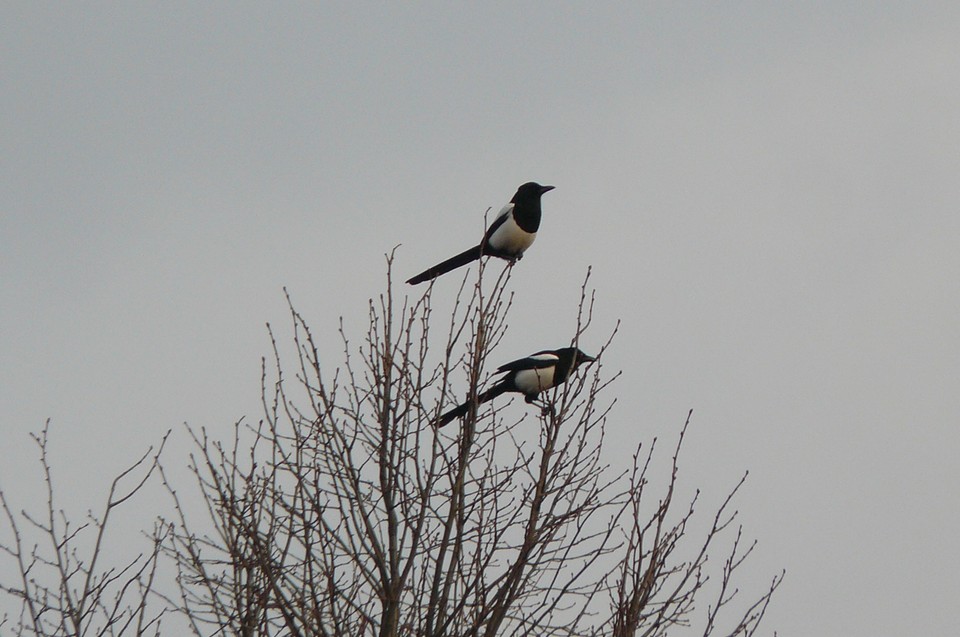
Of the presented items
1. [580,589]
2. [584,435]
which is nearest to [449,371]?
[584,435]

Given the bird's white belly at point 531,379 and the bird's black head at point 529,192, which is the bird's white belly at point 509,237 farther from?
the bird's white belly at point 531,379

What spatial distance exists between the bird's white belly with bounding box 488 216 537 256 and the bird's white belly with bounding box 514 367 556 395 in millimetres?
Result: 1141

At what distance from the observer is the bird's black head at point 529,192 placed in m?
8.56

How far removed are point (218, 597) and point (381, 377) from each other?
45.1 inches

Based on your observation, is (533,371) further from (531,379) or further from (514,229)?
(514,229)

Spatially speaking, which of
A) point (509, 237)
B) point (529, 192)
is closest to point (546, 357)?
point (509, 237)

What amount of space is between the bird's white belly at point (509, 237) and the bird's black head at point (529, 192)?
0.26 m

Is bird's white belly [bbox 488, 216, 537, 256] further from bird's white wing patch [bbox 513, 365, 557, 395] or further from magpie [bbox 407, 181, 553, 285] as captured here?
bird's white wing patch [bbox 513, 365, 557, 395]

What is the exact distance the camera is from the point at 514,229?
8.30 metres

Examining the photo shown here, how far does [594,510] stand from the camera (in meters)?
5.15

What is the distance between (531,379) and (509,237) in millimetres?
1252

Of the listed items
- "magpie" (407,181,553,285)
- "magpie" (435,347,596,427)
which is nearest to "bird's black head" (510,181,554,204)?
"magpie" (407,181,553,285)

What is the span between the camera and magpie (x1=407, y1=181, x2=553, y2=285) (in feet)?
27.2

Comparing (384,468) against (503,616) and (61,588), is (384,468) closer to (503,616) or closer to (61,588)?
(503,616)
